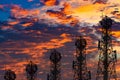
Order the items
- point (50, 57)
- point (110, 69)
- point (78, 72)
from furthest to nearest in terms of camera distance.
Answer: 1. point (50, 57)
2. point (78, 72)
3. point (110, 69)

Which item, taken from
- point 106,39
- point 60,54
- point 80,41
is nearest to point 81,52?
point 80,41

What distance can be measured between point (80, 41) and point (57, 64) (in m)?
15.4

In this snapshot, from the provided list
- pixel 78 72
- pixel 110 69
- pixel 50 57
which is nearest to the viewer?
pixel 110 69

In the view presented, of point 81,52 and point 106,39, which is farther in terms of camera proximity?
point 81,52

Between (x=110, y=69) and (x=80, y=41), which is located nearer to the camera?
(x=110, y=69)

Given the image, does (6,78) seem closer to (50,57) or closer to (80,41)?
(50,57)

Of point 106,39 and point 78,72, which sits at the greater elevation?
point 106,39

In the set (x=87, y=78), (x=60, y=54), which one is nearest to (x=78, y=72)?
(x=87, y=78)

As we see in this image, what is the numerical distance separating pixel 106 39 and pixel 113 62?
4.68 metres

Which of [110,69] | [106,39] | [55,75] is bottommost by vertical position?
[55,75]

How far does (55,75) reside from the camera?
3962 inches

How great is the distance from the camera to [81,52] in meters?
86.8

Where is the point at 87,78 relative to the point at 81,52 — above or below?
below

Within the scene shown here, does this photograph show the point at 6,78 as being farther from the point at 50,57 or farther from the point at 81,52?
the point at 81,52
